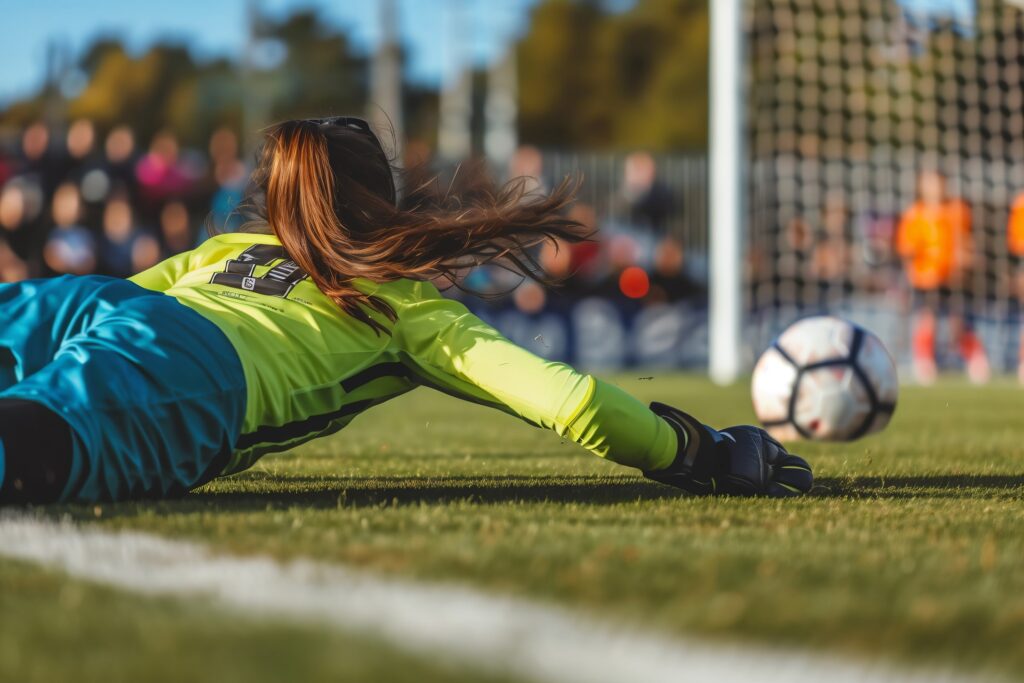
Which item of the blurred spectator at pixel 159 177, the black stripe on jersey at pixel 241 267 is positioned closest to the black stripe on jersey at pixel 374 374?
the black stripe on jersey at pixel 241 267

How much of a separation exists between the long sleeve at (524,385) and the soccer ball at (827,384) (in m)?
2.30

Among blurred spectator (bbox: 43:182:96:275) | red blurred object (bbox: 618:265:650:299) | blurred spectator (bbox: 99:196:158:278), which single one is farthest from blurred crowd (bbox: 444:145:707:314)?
blurred spectator (bbox: 43:182:96:275)

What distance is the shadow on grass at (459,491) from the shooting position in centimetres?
277

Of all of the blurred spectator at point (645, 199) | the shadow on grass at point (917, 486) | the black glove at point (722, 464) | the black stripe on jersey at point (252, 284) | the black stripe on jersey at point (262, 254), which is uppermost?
the blurred spectator at point (645, 199)

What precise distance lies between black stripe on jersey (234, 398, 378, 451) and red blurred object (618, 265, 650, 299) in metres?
11.4

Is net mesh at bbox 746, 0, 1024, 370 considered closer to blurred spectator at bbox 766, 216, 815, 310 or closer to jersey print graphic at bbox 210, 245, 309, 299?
blurred spectator at bbox 766, 216, 815, 310

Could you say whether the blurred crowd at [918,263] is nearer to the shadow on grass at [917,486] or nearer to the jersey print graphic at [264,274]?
the shadow on grass at [917,486]

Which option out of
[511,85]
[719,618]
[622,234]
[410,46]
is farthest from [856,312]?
[410,46]

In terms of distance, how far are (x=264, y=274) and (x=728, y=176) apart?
308 inches

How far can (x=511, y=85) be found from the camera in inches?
1171

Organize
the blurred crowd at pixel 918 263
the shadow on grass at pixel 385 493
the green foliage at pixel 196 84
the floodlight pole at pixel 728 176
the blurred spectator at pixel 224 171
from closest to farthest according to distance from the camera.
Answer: the shadow on grass at pixel 385 493 < the floodlight pole at pixel 728 176 < the blurred spectator at pixel 224 171 < the blurred crowd at pixel 918 263 < the green foliage at pixel 196 84

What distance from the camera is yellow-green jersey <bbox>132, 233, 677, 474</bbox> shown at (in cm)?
282

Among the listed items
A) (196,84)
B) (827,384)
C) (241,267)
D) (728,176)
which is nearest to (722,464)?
(241,267)

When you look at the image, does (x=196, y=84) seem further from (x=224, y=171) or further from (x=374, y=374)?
(x=374, y=374)
